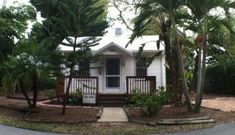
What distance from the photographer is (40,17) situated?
2848 centimetres

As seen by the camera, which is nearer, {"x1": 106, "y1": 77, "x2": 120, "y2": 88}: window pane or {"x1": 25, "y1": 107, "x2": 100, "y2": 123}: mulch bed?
{"x1": 25, "y1": 107, "x2": 100, "y2": 123}: mulch bed

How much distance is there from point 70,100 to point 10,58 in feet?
15.7

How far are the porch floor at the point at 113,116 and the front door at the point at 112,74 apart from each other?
14.5 ft

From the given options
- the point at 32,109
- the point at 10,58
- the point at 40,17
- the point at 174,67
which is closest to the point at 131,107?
the point at 174,67

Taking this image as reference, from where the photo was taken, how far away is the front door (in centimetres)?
2347

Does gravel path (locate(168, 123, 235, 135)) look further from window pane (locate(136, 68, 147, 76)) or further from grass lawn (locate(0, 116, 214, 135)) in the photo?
window pane (locate(136, 68, 147, 76))

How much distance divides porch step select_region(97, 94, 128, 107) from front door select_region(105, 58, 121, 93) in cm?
190

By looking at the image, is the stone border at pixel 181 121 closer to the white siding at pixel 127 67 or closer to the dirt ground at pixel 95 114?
the dirt ground at pixel 95 114

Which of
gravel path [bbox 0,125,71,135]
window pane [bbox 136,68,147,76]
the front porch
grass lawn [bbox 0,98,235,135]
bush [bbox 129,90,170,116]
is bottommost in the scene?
gravel path [bbox 0,125,71,135]

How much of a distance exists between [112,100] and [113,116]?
4587 mm

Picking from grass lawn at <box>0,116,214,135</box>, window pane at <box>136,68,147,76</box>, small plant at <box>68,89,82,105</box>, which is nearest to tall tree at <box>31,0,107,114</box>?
grass lawn at <box>0,116,214,135</box>

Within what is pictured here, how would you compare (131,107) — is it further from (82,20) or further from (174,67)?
(82,20)

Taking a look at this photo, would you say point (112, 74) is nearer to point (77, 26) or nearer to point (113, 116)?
point (113, 116)

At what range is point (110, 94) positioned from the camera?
2194 centimetres
